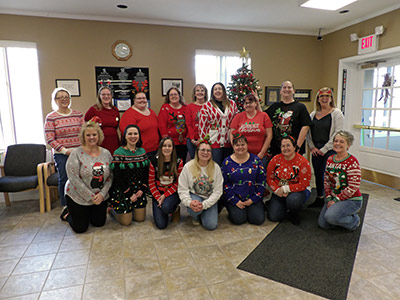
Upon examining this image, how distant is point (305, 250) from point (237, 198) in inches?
31.4

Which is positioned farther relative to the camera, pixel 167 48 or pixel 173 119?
pixel 167 48

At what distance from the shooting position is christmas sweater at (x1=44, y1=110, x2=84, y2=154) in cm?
303

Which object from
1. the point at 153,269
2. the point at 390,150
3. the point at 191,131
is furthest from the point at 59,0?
the point at 390,150

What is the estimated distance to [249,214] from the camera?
2889mm

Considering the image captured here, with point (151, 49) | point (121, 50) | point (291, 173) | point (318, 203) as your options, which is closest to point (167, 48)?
point (151, 49)

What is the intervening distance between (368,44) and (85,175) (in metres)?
4.41

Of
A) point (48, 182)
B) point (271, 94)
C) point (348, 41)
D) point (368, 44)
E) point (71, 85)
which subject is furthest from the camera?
point (271, 94)

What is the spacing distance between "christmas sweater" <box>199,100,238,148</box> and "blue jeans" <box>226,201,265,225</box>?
0.79m

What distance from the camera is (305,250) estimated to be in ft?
7.84

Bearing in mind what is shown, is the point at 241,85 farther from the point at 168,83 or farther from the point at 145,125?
the point at 145,125

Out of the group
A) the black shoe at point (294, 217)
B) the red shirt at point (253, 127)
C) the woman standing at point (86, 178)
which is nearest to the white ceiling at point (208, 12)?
the red shirt at point (253, 127)

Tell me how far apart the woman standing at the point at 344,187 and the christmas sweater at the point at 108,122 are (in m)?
2.41

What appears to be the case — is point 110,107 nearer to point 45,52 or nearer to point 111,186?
point 111,186

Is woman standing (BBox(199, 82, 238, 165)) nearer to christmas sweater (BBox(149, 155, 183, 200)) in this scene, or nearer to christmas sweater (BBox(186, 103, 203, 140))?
christmas sweater (BBox(186, 103, 203, 140))
